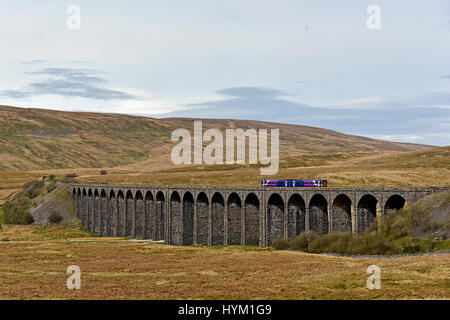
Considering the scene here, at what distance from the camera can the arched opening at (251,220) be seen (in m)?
75.3

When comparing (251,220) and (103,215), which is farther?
(103,215)

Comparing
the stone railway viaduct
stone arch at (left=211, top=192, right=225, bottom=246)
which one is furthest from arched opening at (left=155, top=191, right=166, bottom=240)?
stone arch at (left=211, top=192, right=225, bottom=246)

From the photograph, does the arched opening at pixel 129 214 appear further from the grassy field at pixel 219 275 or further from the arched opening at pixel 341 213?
the arched opening at pixel 341 213

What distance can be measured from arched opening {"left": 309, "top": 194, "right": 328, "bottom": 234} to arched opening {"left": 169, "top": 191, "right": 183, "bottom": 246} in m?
26.6

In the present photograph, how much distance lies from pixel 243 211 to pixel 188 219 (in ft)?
43.3

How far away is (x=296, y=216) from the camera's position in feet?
227

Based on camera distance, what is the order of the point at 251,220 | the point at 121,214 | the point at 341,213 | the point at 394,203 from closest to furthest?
the point at 394,203
the point at 341,213
the point at 251,220
the point at 121,214

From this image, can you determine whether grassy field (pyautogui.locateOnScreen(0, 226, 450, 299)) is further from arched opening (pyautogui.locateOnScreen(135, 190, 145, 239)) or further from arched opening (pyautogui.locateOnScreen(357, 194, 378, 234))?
arched opening (pyautogui.locateOnScreen(135, 190, 145, 239))

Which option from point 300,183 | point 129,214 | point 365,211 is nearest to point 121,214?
point 129,214

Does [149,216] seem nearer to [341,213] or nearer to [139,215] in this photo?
[139,215]

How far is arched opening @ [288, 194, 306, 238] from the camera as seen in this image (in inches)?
2714

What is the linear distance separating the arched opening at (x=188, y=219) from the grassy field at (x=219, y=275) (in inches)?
453
